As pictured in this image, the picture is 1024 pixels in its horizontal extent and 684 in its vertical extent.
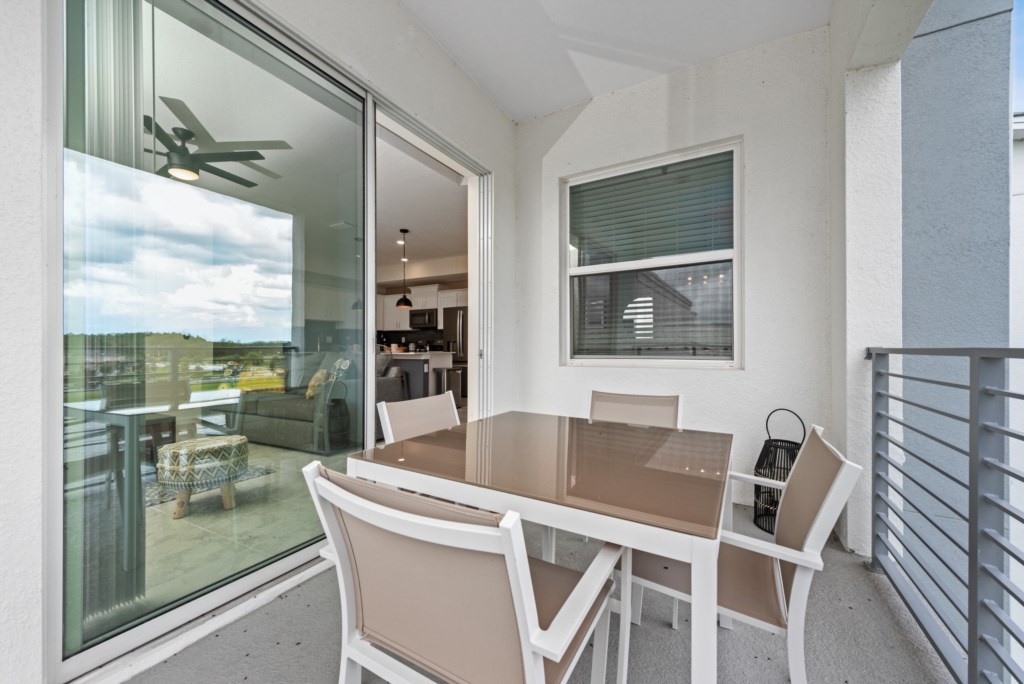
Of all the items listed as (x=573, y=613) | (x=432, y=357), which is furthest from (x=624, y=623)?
(x=432, y=357)

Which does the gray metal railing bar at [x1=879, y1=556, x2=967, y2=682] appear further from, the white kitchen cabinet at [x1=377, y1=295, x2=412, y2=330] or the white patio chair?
the white kitchen cabinet at [x1=377, y1=295, x2=412, y2=330]

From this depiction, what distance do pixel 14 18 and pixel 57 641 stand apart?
67.2 inches

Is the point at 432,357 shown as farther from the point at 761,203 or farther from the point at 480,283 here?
the point at 761,203

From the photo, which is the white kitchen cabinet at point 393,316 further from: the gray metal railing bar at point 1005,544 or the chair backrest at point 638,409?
the gray metal railing bar at point 1005,544

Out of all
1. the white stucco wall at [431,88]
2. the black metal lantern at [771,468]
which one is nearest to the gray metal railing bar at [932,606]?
the black metal lantern at [771,468]

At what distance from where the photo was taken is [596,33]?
232 cm

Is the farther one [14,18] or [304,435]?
[304,435]

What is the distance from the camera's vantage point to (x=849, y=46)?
1827 mm

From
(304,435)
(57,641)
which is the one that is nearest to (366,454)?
(304,435)

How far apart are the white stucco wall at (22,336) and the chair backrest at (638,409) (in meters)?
1.87

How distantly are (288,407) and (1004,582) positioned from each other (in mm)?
2429

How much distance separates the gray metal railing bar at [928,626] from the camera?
1.16m

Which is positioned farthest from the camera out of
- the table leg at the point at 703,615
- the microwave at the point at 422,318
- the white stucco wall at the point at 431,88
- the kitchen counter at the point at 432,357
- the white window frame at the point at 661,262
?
the microwave at the point at 422,318

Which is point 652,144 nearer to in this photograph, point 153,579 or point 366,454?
point 366,454
